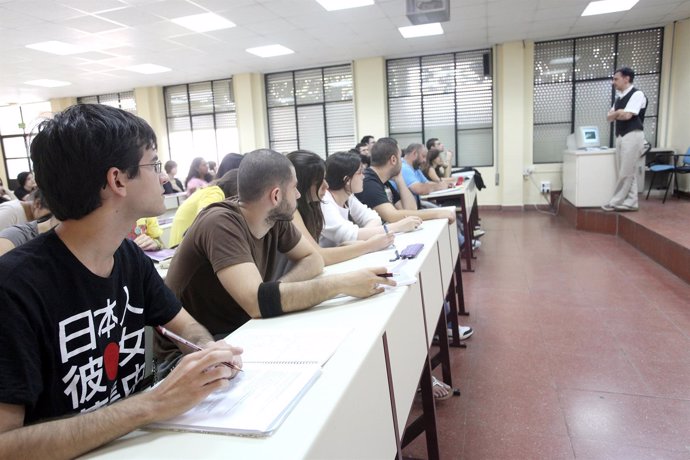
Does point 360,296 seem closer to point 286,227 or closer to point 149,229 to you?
point 286,227

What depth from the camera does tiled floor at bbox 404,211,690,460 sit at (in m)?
1.79

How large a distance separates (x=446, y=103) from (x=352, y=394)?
7.89 meters

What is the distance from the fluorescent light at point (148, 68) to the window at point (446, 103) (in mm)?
3964

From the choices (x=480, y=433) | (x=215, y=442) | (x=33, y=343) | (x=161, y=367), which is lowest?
(x=480, y=433)

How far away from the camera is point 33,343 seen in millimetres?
720

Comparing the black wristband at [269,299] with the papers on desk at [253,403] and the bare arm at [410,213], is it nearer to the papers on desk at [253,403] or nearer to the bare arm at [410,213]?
the papers on desk at [253,403]

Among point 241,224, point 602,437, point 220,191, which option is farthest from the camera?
point 220,191

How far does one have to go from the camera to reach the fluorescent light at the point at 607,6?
18.4 feet

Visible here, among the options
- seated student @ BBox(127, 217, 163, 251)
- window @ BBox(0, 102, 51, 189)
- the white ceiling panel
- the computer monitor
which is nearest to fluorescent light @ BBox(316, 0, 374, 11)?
the white ceiling panel

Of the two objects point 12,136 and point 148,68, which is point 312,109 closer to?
point 148,68

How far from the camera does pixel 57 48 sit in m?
6.13

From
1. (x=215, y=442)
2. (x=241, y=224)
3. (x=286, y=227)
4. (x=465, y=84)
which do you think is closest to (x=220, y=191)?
(x=286, y=227)

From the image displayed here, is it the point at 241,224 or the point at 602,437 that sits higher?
the point at 241,224

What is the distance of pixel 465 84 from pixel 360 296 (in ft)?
24.4
